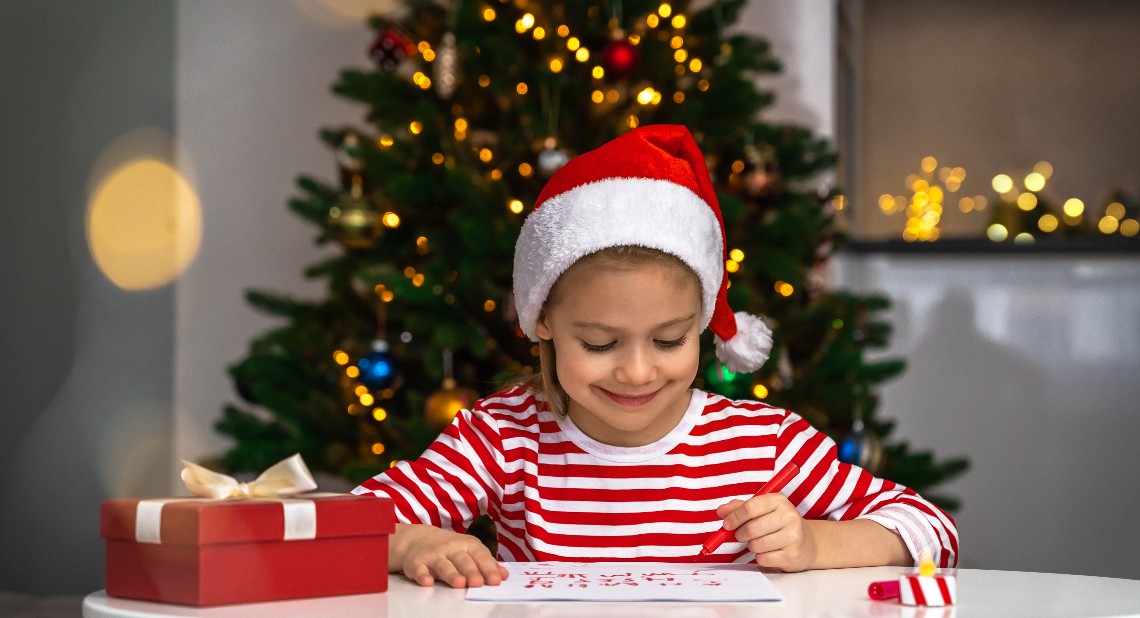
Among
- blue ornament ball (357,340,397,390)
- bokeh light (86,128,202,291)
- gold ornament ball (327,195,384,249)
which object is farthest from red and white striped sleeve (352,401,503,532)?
bokeh light (86,128,202,291)

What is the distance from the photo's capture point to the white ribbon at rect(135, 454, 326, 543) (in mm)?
782

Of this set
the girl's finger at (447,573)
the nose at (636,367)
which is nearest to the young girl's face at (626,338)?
the nose at (636,367)

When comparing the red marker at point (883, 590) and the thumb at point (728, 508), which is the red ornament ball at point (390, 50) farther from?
the red marker at point (883, 590)

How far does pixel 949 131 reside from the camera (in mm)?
4375

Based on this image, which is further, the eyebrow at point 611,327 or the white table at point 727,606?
the eyebrow at point 611,327

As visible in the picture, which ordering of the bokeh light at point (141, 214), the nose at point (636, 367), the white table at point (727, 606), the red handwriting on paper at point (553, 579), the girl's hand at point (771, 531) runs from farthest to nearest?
the bokeh light at point (141, 214) → the nose at point (636, 367) → the girl's hand at point (771, 531) → the red handwriting on paper at point (553, 579) → the white table at point (727, 606)

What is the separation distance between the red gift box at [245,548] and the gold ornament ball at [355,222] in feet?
4.17

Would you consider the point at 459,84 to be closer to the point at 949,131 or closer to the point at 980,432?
the point at 980,432

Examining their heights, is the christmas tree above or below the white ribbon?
above

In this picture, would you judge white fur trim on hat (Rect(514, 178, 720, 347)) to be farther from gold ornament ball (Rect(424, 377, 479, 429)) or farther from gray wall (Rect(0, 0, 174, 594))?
gray wall (Rect(0, 0, 174, 594))

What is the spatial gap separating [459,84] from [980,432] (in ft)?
6.31

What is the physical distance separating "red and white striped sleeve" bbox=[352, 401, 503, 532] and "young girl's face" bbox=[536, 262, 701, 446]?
0.43 ft

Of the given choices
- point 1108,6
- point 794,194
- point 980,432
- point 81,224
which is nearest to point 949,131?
point 1108,6

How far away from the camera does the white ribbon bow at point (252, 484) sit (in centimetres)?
82
